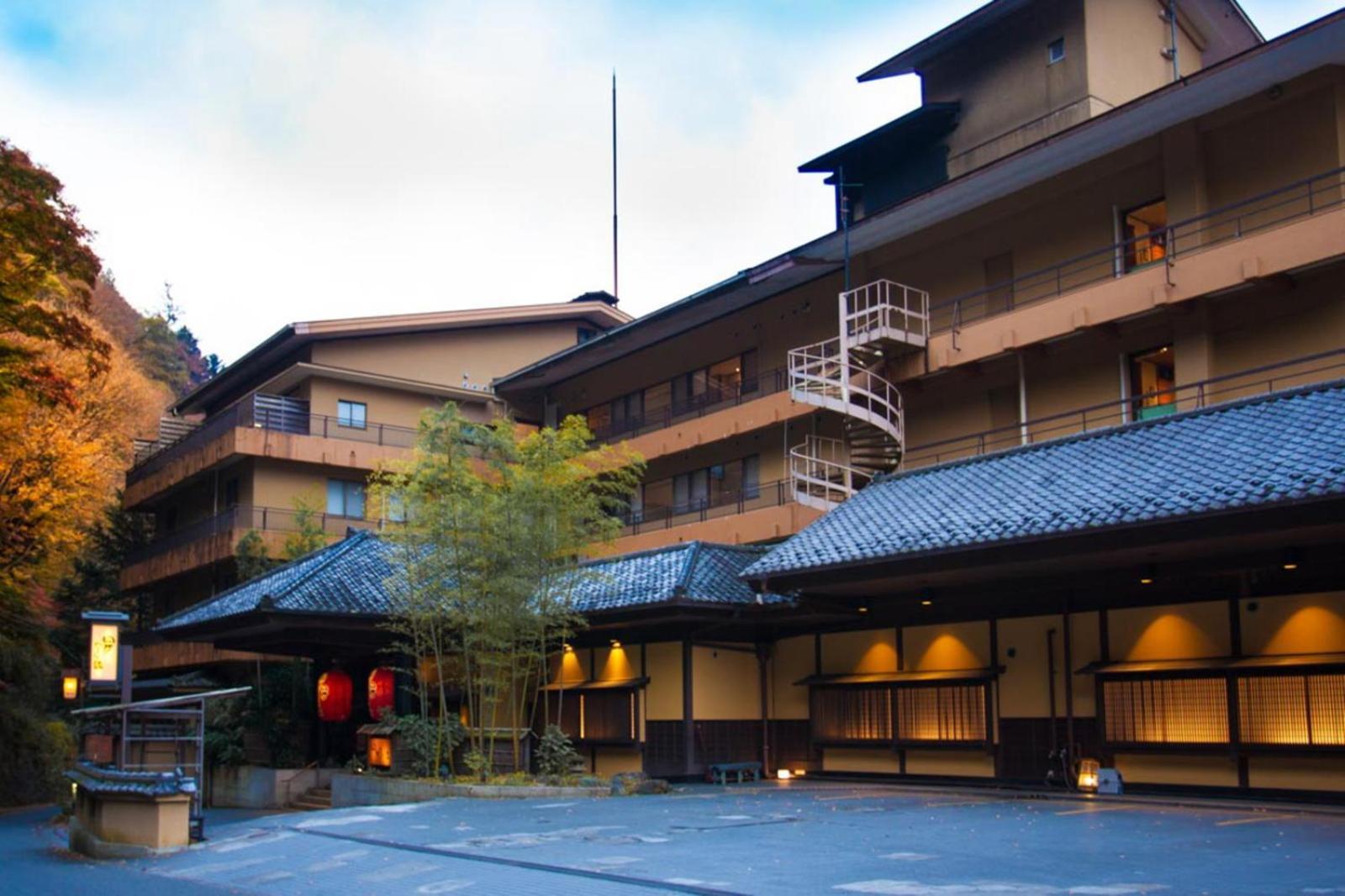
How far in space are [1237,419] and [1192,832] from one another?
245 inches

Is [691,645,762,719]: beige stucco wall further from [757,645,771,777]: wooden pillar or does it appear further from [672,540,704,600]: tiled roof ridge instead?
[672,540,704,600]: tiled roof ridge

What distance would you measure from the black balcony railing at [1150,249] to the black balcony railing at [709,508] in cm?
599

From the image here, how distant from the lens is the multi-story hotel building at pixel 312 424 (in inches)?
1512

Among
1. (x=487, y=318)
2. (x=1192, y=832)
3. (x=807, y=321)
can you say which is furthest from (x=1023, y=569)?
(x=487, y=318)

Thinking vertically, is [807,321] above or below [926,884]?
above

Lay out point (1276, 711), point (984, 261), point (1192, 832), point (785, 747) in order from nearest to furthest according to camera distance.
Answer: point (1192, 832), point (1276, 711), point (785, 747), point (984, 261)

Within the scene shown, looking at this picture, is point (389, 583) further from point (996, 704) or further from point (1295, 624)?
point (1295, 624)

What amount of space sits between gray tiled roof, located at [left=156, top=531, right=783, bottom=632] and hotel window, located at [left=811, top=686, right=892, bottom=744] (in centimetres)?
234

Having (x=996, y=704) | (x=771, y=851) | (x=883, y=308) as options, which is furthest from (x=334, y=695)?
(x=771, y=851)

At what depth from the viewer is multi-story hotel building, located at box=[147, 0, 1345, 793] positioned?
54.7ft

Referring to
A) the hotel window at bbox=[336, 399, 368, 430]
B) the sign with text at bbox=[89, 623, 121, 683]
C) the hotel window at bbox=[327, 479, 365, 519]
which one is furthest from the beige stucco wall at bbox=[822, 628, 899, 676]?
the hotel window at bbox=[336, 399, 368, 430]

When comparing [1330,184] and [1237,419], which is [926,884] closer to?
[1237,419]

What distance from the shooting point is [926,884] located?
34.0 ft

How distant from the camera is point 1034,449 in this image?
20125 millimetres
